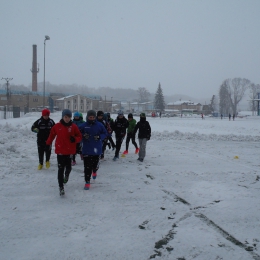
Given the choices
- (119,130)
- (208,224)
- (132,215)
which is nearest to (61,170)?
(132,215)

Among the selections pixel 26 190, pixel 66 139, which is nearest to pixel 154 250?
pixel 66 139

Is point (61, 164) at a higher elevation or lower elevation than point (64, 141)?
lower

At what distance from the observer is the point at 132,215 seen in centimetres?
484

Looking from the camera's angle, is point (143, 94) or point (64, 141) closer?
point (64, 141)

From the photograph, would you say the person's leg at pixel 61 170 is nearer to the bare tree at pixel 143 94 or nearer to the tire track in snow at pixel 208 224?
the tire track in snow at pixel 208 224

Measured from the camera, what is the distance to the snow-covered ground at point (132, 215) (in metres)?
3.66

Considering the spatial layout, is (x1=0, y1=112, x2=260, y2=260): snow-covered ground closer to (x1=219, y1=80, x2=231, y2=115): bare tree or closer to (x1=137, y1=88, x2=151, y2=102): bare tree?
(x1=219, y1=80, x2=231, y2=115): bare tree

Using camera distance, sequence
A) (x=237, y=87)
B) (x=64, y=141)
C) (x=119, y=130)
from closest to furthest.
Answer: (x=64, y=141) → (x=119, y=130) → (x=237, y=87)

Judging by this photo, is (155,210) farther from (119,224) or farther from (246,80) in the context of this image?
(246,80)

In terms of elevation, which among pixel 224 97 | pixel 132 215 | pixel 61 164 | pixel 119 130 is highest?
pixel 224 97

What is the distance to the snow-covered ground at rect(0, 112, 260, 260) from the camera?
12.0ft

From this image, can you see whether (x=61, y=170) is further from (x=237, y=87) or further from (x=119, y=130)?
(x=237, y=87)

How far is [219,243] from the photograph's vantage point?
3.86 m

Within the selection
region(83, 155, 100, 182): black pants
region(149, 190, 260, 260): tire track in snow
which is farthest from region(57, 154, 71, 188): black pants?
region(149, 190, 260, 260): tire track in snow
